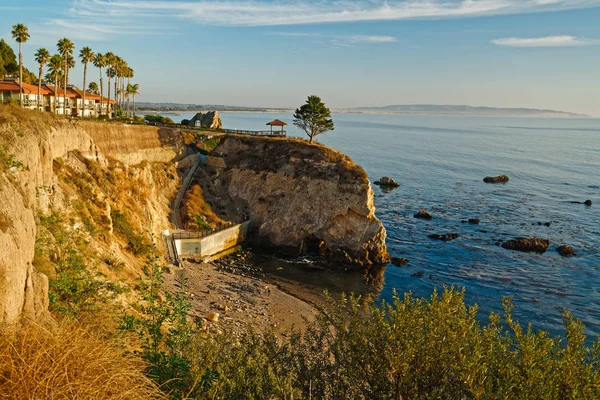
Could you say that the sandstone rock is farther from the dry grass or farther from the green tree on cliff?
the green tree on cliff

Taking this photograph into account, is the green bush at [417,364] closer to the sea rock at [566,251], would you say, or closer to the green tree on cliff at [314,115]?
the sea rock at [566,251]

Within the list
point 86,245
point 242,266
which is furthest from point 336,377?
point 242,266

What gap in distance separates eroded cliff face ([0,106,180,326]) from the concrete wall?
4038 millimetres

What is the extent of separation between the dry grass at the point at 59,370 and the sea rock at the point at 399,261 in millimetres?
46722

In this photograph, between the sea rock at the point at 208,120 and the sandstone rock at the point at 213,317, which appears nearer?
the sandstone rock at the point at 213,317

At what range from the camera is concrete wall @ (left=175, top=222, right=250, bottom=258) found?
50.0 meters

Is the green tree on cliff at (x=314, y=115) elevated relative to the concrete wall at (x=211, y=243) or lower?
elevated

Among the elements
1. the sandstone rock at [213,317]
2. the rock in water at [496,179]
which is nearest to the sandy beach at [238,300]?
the sandstone rock at [213,317]

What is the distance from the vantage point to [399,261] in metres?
54.0

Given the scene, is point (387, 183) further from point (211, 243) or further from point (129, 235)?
point (129, 235)

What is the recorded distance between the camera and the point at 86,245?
111ft

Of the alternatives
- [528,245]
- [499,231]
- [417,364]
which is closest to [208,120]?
[499,231]

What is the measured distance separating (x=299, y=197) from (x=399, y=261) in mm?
15704

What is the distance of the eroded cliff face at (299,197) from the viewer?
55750mm
